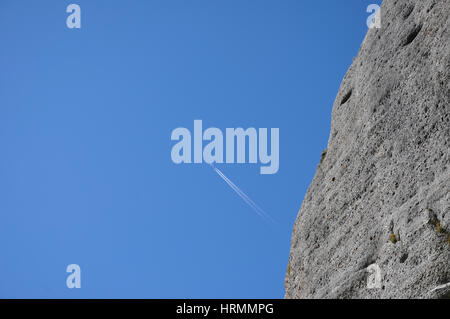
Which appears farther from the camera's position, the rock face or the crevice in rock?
the crevice in rock

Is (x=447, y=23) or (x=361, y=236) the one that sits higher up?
(x=447, y=23)

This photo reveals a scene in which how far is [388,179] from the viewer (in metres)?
9.62

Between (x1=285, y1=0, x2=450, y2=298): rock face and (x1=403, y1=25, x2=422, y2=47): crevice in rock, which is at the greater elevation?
(x1=403, y1=25, x2=422, y2=47): crevice in rock

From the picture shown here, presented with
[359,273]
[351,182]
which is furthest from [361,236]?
[351,182]

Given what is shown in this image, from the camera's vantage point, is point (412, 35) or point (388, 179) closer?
point (388, 179)

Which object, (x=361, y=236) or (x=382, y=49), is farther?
(x=382, y=49)

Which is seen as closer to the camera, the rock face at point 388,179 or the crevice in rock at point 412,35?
the rock face at point 388,179

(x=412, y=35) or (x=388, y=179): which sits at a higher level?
(x=412, y=35)

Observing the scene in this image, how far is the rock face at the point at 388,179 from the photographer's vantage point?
26.9ft

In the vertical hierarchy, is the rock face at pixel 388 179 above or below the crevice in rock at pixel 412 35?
below

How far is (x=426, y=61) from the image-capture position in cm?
966

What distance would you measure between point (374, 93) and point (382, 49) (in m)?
1.13

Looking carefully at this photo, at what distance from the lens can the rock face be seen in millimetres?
8188
